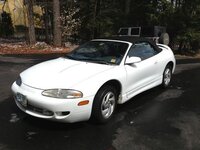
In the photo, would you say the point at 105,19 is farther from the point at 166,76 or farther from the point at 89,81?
the point at 89,81

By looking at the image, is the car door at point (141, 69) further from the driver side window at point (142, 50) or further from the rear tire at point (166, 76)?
the rear tire at point (166, 76)

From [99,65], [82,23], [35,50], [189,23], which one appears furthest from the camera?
[82,23]

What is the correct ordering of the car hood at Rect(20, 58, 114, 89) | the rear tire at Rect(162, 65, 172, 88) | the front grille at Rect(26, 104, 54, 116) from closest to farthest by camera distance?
the front grille at Rect(26, 104, 54, 116) < the car hood at Rect(20, 58, 114, 89) < the rear tire at Rect(162, 65, 172, 88)

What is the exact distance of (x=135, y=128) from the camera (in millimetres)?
4984

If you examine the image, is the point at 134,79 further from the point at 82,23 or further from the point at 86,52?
the point at 82,23

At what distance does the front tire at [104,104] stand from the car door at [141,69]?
51 cm

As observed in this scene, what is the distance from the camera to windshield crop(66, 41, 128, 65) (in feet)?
18.7

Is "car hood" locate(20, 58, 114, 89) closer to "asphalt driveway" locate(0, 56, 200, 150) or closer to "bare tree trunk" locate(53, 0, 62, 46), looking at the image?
"asphalt driveway" locate(0, 56, 200, 150)

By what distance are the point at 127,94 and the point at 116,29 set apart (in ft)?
62.2

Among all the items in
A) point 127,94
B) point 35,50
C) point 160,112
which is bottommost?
point 35,50

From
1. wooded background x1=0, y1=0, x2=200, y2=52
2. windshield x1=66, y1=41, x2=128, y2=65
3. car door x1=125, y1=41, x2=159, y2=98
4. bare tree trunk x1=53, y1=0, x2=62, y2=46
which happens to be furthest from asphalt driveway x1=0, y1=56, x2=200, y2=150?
wooded background x1=0, y1=0, x2=200, y2=52

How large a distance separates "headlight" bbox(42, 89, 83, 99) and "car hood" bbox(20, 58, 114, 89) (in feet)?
0.24

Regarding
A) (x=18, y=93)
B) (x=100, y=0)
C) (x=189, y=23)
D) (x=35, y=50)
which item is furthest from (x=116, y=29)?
(x=18, y=93)

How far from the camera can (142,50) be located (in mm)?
6504
